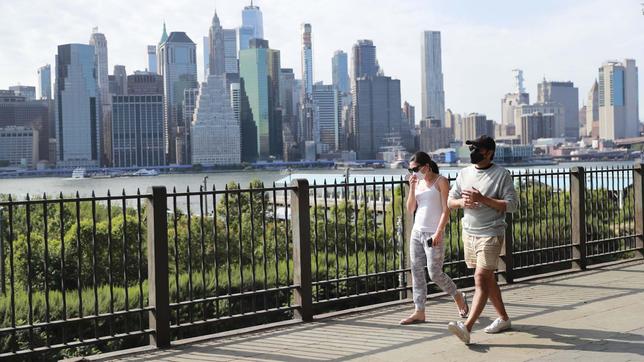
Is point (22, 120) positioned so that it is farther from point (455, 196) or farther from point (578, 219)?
point (455, 196)

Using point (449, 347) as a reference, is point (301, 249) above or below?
above

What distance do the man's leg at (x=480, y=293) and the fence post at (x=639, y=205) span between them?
5691 mm

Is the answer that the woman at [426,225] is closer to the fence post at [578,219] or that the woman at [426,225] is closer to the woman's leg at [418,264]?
the woman's leg at [418,264]

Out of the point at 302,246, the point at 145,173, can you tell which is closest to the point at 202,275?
the point at 302,246

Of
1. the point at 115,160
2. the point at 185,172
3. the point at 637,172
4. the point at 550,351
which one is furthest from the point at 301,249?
the point at 115,160

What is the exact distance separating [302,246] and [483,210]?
1875 mm

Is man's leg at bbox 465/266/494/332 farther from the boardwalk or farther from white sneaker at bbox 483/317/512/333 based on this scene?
white sneaker at bbox 483/317/512/333

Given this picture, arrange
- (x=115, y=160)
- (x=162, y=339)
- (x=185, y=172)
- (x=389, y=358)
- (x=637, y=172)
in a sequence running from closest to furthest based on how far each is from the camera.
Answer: (x=389, y=358), (x=162, y=339), (x=637, y=172), (x=185, y=172), (x=115, y=160)

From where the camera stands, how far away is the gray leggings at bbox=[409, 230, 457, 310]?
673 centimetres

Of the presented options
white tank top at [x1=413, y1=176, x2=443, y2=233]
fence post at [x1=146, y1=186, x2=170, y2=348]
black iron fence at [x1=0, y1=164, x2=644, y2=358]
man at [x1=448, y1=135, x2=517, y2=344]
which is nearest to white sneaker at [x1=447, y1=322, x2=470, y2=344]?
man at [x1=448, y1=135, x2=517, y2=344]

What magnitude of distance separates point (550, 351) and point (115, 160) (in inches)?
7395

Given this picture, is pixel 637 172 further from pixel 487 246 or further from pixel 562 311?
pixel 487 246

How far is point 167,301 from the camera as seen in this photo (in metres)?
6.44

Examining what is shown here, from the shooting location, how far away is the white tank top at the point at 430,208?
665cm
